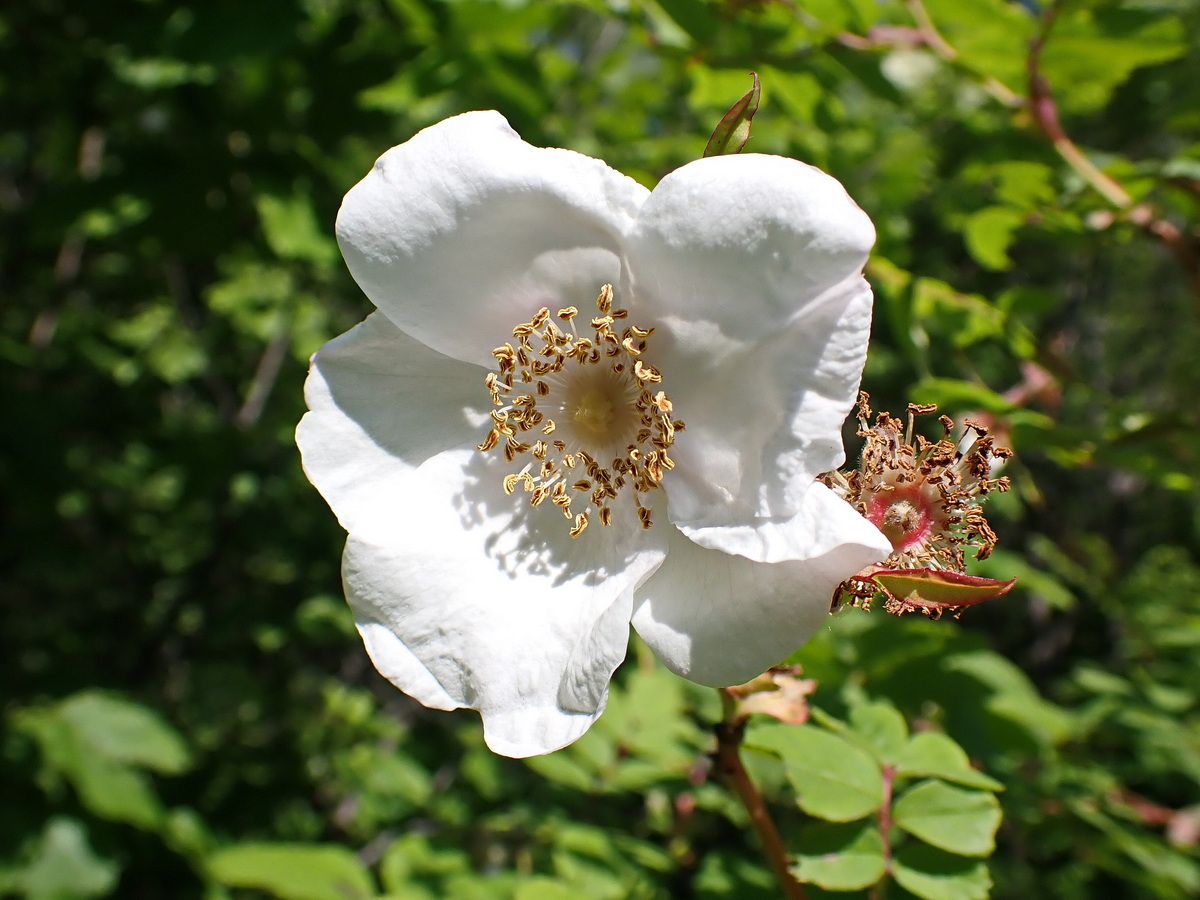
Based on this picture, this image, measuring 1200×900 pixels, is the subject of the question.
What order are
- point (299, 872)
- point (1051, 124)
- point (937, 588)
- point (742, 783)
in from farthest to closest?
point (299, 872) < point (1051, 124) < point (742, 783) < point (937, 588)

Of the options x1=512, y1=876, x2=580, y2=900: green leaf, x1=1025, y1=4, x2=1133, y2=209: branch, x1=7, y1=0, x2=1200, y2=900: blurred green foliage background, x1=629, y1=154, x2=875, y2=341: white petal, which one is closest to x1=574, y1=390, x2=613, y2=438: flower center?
x1=629, y1=154, x2=875, y2=341: white petal

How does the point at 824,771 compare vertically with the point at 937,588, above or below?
below

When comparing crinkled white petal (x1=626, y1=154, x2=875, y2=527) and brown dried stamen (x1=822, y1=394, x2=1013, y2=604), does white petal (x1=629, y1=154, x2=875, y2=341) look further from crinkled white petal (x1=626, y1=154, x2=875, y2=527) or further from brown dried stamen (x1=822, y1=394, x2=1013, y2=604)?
brown dried stamen (x1=822, y1=394, x2=1013, y2=604)

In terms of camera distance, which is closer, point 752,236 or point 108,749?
point 752,236

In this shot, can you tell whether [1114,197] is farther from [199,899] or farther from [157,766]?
[199,899]

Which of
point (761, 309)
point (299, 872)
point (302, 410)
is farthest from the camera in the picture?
point (302, 410)

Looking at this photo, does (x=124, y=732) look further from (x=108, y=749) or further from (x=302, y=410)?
(x=302, y=410)

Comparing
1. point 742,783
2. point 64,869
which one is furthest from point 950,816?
point 64,869

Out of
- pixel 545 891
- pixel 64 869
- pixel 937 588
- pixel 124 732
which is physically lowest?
pixel 64 869
